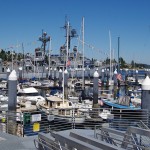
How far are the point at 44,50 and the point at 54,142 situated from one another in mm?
78860

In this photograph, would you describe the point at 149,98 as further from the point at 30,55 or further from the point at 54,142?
the point at 30,55

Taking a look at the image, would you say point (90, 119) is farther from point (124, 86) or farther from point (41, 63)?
point (41, 63)

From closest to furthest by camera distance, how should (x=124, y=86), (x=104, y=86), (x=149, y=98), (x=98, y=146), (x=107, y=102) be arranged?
(x=98, y=146)
(x=149, y=98)
(x=107, y=102)
(x=104, y=86)
(x=124, y=86)

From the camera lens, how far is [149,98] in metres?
12.6

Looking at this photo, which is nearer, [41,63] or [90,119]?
[90,119]

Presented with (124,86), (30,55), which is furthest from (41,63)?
(124,86)

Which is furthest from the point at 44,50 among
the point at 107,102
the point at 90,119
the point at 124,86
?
the point at 90,119

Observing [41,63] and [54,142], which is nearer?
[54,142]

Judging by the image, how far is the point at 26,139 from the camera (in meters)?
9.82

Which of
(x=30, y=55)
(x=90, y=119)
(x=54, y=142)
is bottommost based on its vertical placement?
(x=90, y=119)

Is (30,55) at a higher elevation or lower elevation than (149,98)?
higher

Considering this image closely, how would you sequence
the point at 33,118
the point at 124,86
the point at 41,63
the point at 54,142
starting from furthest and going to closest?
the point at 41,63 → the point at 124,86 → the point at 33,118 → the point at 54,142

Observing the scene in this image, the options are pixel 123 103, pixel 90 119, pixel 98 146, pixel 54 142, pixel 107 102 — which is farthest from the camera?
pixel 107 102

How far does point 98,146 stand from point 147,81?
8.18 meters
